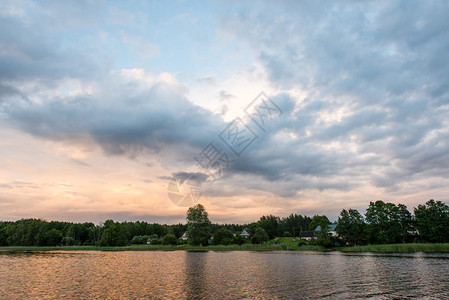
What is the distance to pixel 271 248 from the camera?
10388cm

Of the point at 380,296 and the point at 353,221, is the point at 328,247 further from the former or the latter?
the point at 380,296

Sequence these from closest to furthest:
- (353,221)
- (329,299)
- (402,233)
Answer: (329,299)
(402,233)
(353,221)

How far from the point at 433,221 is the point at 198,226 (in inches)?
3531

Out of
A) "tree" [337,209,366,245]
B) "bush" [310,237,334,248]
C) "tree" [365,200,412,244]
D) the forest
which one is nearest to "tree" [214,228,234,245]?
the forest

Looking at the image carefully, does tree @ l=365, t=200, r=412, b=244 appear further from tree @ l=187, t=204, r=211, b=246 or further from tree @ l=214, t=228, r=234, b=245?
tree @ l=187, t=204, r=211, b=246

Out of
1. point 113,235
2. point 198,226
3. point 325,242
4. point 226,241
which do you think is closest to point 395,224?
point 325,242

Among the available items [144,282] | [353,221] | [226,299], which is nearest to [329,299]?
[226,299]

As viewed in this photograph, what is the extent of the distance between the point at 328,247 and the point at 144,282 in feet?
291

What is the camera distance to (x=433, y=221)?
87.4 metres

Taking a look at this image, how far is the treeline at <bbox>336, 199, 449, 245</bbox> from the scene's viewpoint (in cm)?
8711

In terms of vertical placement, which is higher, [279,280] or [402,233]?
[402,233]

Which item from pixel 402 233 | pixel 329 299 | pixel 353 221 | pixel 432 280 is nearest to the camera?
pixel 329 299

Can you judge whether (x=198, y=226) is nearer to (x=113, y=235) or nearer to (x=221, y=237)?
(x=221, y=237)

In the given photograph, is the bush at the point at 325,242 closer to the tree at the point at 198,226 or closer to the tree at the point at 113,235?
the tree at the point at 198,226
